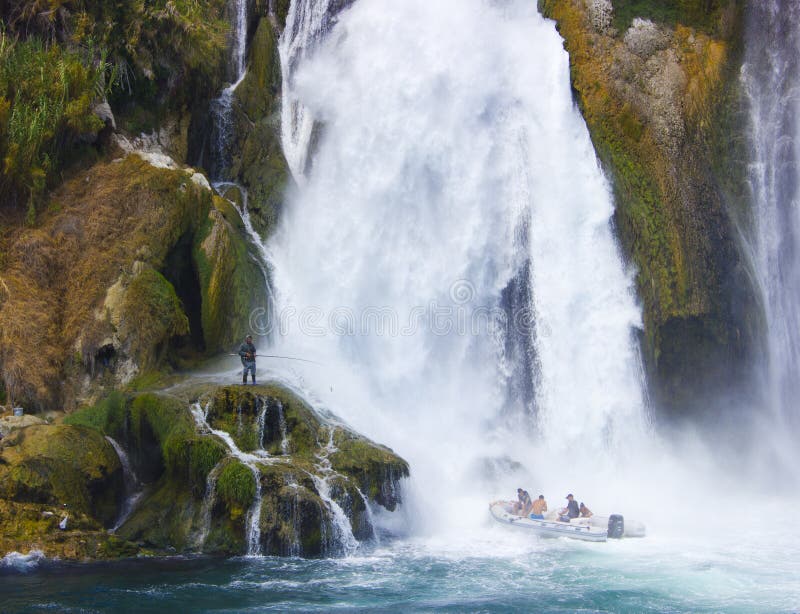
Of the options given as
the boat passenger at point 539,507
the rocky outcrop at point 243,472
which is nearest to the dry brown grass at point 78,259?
the rocky outcrop at point 243,472

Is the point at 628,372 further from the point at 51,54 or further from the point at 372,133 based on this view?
the point at 51,54

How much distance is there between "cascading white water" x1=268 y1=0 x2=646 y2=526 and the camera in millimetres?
21328

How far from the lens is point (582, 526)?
17344 millimetres

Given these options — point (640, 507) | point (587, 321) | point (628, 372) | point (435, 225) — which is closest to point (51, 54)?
point (435, 225)

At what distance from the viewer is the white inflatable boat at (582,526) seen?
17297 mm

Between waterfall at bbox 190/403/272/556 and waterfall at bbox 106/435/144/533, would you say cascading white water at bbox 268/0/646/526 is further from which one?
waterfall at bbox 106/435/144/533

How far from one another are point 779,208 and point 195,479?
15.8 m

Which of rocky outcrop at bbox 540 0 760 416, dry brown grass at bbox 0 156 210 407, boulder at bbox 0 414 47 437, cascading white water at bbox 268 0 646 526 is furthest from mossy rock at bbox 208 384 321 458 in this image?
rocky outcrop at bbox 540 0 760 416

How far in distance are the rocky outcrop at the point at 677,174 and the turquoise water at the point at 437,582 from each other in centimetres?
644

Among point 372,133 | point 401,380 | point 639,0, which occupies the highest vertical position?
point 639,0

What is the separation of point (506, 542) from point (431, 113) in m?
11.5

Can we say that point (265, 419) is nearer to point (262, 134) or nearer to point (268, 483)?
point (268, 483)

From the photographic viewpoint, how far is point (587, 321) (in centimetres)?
2180

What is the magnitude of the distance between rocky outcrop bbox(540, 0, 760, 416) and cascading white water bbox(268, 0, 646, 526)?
611 mm
